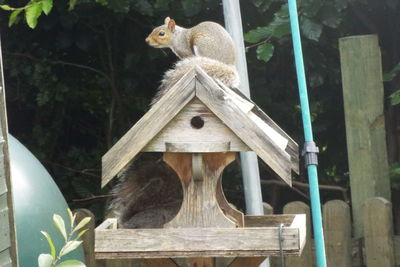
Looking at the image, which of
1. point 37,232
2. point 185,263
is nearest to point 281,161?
point 37,232

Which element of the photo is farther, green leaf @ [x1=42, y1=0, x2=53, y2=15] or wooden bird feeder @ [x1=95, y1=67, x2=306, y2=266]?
green leaf @ [x1=42, y1=0, x2=53, y2=15]

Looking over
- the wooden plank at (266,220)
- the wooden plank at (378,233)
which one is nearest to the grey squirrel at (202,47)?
the wooden plank at (266,220)

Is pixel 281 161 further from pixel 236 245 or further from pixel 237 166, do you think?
pixel 237 166

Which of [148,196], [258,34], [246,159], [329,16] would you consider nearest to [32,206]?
[148,196]

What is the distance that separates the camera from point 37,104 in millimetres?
4027

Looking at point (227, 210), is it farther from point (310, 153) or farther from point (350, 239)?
point (350, 239)

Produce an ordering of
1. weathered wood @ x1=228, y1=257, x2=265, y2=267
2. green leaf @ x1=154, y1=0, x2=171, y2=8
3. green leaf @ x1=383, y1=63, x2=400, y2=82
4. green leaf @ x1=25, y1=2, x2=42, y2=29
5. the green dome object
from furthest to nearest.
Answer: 1. green leaf @ x1=154, y1=0, x2=171, y2=8
2. green leaf @ x1=383, y1=63, x2=400, y2=82
3. green leaf @ x1=25, y1=2, x2=42, y2=29
4. the green dome object
5. weathered wood @ x1=228, y1=257, x2=265, y2=267

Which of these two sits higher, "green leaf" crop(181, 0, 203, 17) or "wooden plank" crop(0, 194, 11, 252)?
"green leaf" crop(181, 0, 203, 17)

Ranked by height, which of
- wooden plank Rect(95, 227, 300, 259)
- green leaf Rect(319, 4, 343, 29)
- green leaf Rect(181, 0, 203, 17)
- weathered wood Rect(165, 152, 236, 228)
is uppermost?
green leaf Rect(181, 0, 203, 17)

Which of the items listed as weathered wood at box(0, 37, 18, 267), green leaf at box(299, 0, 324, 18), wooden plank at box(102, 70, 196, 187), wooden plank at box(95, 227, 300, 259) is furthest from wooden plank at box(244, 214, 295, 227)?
green leaf at box(299, 0, 324, 18)

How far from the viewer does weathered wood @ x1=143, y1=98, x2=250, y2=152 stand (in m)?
1.80

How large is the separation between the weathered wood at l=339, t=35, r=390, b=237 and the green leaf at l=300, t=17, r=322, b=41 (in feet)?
0.38

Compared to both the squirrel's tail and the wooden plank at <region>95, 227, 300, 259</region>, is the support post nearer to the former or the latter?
the squirrel's tail

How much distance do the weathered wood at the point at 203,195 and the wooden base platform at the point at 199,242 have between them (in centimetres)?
7
